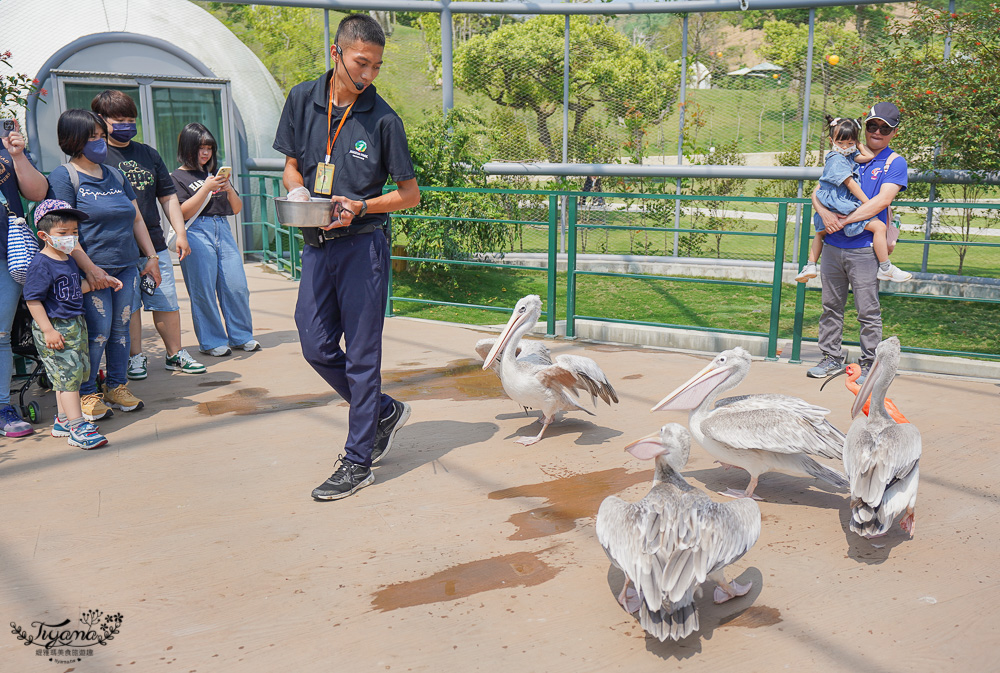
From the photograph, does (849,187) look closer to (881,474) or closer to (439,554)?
(881,474)

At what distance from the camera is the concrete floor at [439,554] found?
110 inches

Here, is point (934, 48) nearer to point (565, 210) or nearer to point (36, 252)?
point (565, 210)

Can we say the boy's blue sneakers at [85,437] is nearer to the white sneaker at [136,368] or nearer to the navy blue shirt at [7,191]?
the navy blue shirt at [7,191]

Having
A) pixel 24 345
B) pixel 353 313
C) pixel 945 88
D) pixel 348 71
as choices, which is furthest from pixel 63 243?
pixel 945 88

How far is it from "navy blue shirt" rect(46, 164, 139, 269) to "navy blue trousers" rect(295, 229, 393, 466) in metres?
1.73

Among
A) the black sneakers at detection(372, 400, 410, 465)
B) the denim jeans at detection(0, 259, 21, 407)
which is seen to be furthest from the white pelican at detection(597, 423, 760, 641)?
the denim jeans at detection(0, 259, 21, 407)

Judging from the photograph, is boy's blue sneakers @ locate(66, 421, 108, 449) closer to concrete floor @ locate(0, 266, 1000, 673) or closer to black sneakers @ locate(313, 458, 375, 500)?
concrete floor @ locate(0, 266, 1000, 673)

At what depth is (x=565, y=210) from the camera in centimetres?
1198

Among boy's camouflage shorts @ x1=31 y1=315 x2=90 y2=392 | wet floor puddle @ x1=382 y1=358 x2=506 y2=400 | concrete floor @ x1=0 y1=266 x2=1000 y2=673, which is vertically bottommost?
wet floor puddle @ x1=382 y1=358 x2=506 y2=400

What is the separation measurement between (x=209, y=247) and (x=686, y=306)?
20.3 ft

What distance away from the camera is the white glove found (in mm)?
3750

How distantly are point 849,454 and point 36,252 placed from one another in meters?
4.55

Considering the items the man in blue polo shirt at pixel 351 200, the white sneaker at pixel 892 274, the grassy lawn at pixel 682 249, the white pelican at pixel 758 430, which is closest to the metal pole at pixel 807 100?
the grassy lawn at pixel 682 249

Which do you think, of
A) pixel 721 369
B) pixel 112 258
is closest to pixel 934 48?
pixel 721 369
